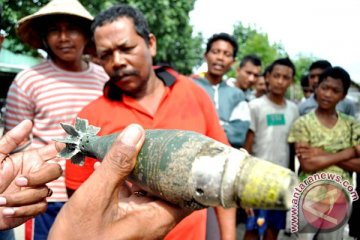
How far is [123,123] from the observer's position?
7.07 feet

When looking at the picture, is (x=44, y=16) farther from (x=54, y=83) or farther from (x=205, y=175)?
(x=205, y=175)

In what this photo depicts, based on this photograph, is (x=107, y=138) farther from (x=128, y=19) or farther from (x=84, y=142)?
(x=128, y=19)

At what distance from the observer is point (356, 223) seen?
12.8 ft

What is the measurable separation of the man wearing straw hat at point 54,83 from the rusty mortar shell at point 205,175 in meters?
1.65

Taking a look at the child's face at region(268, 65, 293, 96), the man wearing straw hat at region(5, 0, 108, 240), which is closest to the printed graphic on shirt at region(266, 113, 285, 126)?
the child's face at region(268, 65, 293, 96)

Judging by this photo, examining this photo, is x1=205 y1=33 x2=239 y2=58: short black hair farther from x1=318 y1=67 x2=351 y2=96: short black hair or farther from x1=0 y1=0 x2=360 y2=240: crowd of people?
x1=318 y1=67 x2=351 y2=96: short black hair

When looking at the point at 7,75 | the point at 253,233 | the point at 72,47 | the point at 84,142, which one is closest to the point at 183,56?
the point at 7,75

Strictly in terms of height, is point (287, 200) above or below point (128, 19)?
below

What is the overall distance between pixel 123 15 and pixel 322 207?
1965 millimetres

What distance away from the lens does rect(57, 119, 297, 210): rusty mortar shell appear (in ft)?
3.96

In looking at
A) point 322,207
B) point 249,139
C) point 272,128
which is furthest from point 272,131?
point 322,207

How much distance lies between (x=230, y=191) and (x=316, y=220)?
6.05 ft

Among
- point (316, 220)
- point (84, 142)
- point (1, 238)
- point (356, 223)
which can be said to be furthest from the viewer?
point (356, 223)

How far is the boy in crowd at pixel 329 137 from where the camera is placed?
3654 mm
